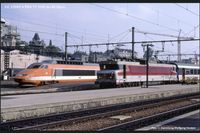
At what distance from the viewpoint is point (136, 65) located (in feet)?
139

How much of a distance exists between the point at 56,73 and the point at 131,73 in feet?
26.7

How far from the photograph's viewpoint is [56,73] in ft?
132

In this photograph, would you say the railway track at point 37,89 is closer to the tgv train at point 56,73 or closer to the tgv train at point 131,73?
the tgv train at point 131,73

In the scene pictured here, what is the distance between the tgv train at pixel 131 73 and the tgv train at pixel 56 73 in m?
3.45

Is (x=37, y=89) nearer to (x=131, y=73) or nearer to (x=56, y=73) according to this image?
(x=56, y=73)

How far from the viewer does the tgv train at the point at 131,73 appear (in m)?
39.1

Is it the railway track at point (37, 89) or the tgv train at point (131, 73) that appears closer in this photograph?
the railway track at point (37, 89)

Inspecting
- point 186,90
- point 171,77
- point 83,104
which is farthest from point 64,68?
point 83,104

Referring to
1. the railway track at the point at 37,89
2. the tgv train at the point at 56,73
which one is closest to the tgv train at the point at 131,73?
the railway track at the point at 37,89

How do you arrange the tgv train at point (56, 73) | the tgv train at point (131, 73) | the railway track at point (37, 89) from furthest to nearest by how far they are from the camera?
the tgv train at point (131, 73) → the tgv train at point (56, 73) → the railway track at point (37, 89)

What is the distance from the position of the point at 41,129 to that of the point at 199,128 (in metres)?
A: 5.26

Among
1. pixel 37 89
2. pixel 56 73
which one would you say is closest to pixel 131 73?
pixel 56 73

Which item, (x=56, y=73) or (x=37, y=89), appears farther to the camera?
(x=56, y=73)

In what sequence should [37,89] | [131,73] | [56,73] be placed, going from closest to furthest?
[37,89], [56,73], [131,73]
